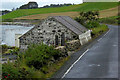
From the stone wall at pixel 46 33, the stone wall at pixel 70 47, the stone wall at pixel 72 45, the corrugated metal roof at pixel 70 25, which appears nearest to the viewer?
the stone wall at pixel 70 47

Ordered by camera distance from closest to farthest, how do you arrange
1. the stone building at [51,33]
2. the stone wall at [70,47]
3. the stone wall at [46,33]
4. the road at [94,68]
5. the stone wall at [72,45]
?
the road at [94,68]
the stone wall at [70,47]
the stone wall at [72,45]
the stone building at [51,33]
the stone wall at [46,33]

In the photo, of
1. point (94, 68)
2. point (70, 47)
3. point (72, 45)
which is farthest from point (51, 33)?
point (94, 68)

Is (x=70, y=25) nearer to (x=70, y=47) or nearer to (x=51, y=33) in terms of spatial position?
(x=51, y=33)

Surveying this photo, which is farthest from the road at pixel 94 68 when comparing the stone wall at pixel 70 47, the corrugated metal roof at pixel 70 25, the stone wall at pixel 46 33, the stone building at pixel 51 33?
the stone wall at pixel 46 33

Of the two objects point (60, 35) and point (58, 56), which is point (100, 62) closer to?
point (58, 56)

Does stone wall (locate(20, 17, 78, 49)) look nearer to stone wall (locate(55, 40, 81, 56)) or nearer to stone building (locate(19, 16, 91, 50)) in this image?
stone building (locate(19, 16, 91, 50))

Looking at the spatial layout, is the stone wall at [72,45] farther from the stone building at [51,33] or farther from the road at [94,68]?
the road at [94,68]

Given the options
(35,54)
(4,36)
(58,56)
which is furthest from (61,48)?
(4,36)

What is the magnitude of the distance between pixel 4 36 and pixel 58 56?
35.5 m

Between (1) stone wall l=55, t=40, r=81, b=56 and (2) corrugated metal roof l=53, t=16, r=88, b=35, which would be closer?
(1) stone wall l=55, t=40, r=81, b=56

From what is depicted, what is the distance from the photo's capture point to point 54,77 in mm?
14039

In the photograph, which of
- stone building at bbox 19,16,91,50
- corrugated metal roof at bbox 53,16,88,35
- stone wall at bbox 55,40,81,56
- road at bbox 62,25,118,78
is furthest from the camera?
corrugated metal roof at bbox 53,16,88,35

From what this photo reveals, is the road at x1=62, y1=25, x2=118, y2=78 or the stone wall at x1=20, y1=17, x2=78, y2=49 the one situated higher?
the stone wall at x1=20, y1=17, x2=78, y2=49

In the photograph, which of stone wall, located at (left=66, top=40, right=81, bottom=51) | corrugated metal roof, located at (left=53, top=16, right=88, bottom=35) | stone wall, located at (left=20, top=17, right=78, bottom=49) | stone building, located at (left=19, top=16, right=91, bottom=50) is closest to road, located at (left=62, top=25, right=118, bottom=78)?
stone wall, located at (left=66, top=40, right=81, bottom=51)
